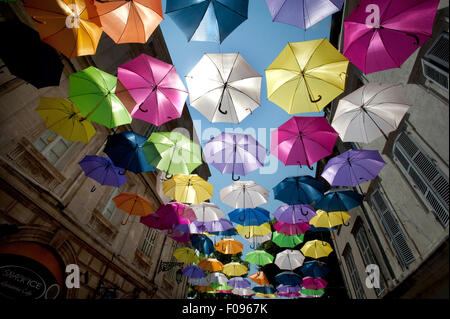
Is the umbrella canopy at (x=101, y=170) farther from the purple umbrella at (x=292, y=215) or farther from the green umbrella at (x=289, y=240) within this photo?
the green umbrella at (x=289, y=240)

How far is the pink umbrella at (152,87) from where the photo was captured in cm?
504

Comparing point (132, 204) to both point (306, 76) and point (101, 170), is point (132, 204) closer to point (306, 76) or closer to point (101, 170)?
point (101, 170)

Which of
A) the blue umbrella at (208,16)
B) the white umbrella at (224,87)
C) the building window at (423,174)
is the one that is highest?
the blue umbrella at (208,16)

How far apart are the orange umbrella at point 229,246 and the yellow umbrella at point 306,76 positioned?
7.16m

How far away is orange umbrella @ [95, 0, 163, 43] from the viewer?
4.43m

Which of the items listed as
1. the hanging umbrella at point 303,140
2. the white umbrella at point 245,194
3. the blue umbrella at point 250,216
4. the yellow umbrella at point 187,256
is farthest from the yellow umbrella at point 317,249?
the hanging umbrella at point 303,140

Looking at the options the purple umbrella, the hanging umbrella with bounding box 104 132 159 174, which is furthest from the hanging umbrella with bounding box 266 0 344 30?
the purple umbrella

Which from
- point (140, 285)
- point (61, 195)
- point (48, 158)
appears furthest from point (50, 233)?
point (140, 285)

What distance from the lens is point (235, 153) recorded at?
618 cm

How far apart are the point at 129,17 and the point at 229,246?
29.9ft

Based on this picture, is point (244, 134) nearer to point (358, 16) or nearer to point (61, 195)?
point (358, 16)

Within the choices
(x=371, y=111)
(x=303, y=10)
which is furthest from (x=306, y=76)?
(x=371, y=111)

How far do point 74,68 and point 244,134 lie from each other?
21.5 ft
